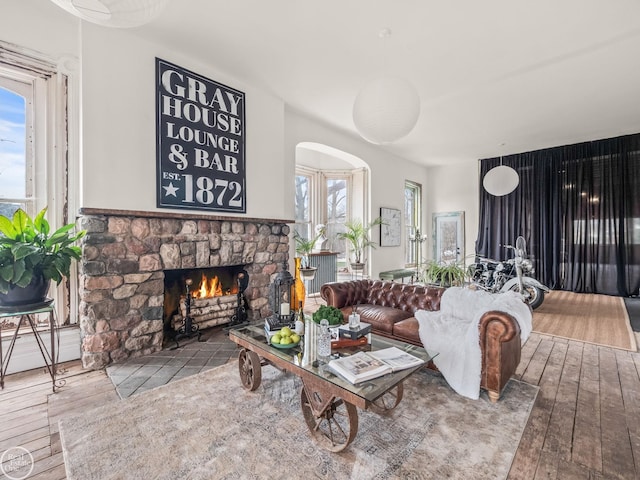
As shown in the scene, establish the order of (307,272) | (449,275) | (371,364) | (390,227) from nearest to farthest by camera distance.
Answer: (371,364) → (307,272) → (449,275) → (390,227)

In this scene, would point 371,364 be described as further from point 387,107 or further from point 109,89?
point 109,89

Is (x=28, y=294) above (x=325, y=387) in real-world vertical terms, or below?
above

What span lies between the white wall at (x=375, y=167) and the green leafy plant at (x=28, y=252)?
2.92m

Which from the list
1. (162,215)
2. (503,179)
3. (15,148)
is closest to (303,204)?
(162,215)

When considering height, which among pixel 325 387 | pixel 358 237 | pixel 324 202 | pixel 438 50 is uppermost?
pixel 438 50

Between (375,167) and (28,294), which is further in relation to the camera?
(375,167)

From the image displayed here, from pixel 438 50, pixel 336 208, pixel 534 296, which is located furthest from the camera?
pixel 336 208

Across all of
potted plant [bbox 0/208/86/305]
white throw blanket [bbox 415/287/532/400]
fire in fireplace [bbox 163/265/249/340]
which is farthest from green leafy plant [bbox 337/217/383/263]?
potted plant [bbox 0/208/86/305]

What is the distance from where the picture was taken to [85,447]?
1712 millimetres

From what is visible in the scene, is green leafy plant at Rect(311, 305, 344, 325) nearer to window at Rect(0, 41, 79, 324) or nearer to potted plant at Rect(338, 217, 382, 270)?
window at Rect(0, 41, 79, 324)

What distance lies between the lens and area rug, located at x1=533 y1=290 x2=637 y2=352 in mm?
3590

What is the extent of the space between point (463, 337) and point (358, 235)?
3.68 m

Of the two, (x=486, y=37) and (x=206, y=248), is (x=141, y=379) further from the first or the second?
(x=486, y=37)

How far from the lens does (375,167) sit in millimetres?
6441
